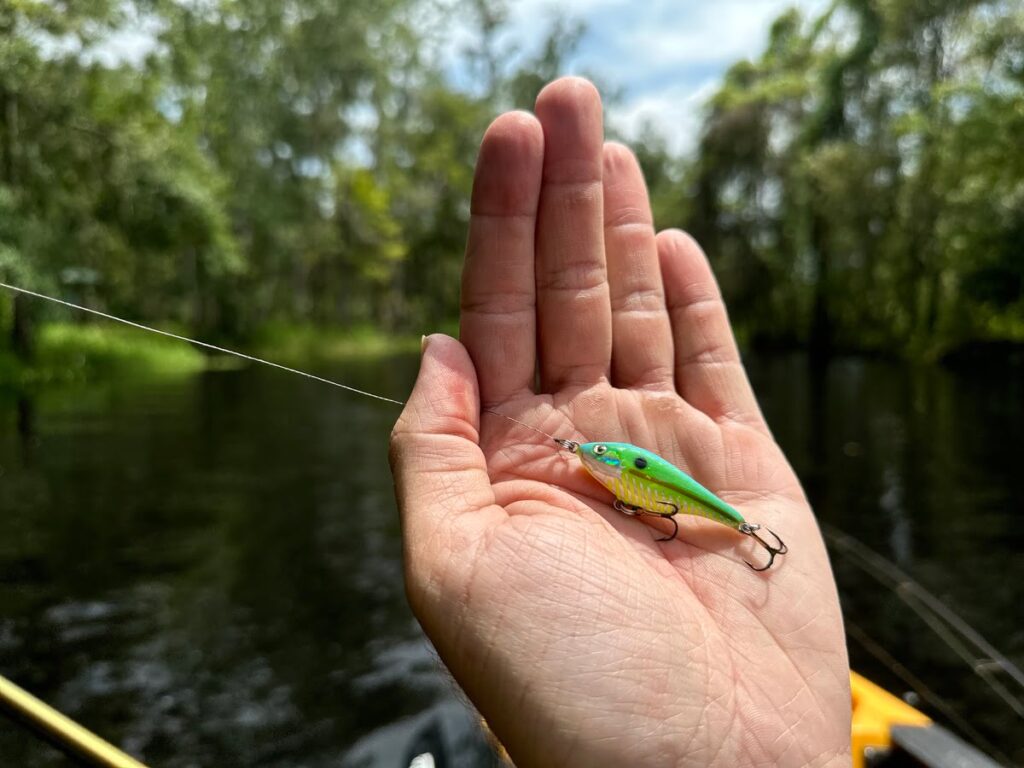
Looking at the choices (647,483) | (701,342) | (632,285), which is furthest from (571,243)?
(647,483)

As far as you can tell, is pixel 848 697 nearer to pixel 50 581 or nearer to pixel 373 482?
pixel 50 581

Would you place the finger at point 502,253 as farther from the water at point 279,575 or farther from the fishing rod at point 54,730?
the water at point 279,575

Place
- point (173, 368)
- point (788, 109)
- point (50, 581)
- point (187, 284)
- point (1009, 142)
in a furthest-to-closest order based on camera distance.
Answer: point (788, 109)
point (187, 284)
point (173, 368)
point (1009, 142)
point (50, 581)

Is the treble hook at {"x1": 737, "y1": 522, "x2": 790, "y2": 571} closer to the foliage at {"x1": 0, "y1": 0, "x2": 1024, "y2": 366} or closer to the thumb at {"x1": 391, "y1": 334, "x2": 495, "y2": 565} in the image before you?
the thumb at {"x1": 391, "y1": 334, "x2": 495, "y2": 565}

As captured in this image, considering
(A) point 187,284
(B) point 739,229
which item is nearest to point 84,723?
(A) point 187,284

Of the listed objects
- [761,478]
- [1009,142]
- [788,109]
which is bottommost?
[761,478]

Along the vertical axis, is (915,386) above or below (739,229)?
below

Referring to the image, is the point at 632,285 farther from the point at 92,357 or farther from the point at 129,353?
the point at 129,353
